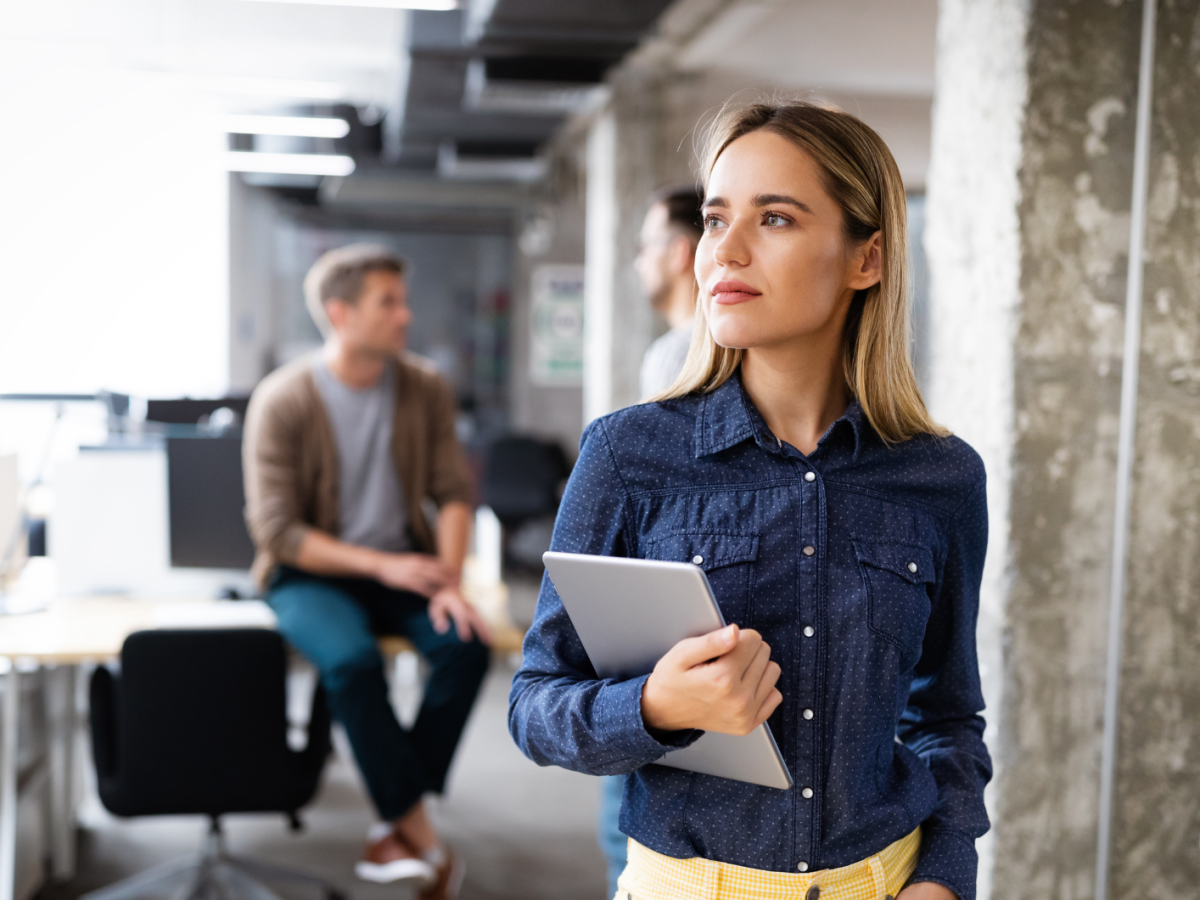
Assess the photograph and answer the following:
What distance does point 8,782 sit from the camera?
9.05 ft

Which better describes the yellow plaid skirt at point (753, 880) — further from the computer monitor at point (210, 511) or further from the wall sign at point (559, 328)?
the wall sign at point (559, 328)

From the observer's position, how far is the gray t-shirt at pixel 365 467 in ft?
10.6

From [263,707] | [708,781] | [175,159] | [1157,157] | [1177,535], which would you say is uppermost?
[175,159]

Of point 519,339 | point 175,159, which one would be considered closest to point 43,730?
point 175,159

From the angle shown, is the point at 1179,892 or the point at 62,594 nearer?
the point at 1179,892

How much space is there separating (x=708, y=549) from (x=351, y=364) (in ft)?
8.09

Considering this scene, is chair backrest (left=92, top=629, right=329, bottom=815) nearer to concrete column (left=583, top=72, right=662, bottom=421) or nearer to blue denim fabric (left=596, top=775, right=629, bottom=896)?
blue denim fabric (left=596, top=775, right=629, bottom=896)

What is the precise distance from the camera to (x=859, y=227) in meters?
1.11

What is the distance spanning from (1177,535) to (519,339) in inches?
328

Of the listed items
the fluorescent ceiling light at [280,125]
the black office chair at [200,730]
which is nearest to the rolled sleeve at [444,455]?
the black office chair at [200,730]

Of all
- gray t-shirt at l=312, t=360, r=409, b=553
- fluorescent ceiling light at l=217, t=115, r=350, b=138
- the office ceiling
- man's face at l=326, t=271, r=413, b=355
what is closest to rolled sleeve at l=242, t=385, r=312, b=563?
gray t-shirt at l=312, t=360, r=409, b=553

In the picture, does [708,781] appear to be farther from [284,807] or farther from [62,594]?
[62,594]

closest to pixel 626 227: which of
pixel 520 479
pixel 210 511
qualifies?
pixel 520 479

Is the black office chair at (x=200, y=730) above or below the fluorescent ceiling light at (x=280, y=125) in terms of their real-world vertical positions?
below
